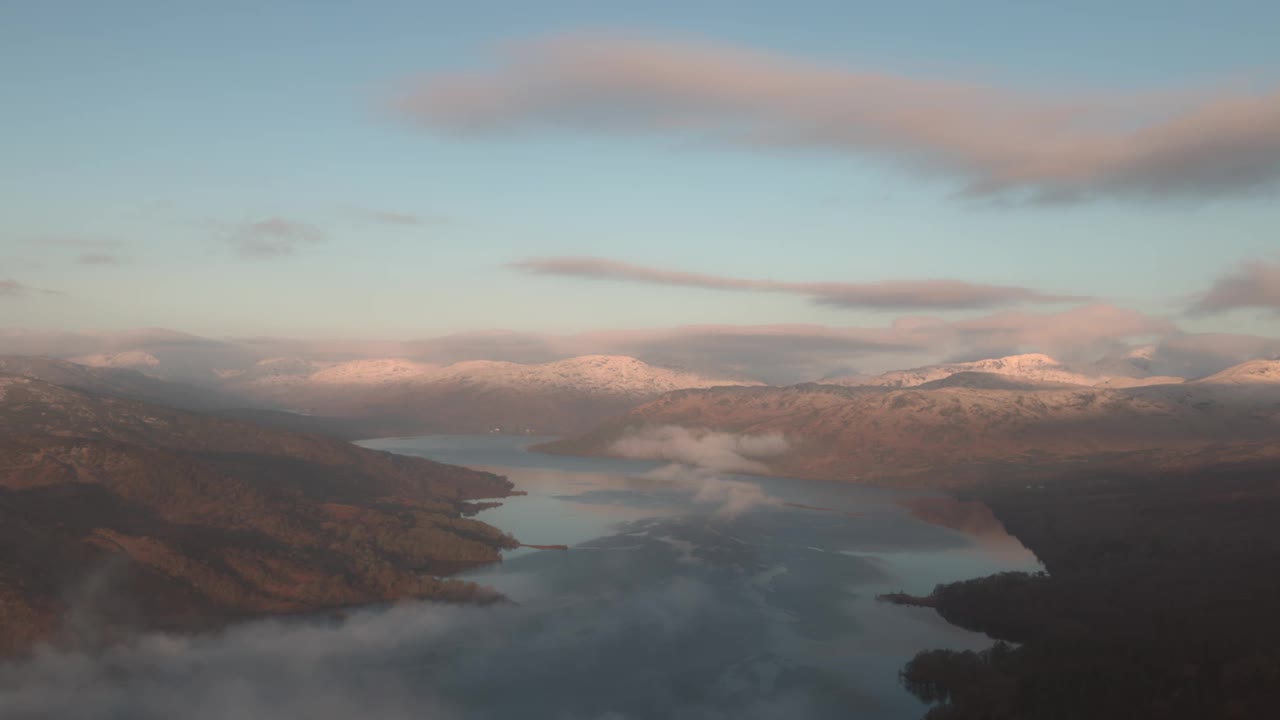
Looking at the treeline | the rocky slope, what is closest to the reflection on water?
the treeline

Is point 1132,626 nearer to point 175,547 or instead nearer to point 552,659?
point 552,659

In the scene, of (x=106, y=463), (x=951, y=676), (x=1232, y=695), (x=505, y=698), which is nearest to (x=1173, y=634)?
(x=1232, y=695)

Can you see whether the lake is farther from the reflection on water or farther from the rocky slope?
the rocky slope

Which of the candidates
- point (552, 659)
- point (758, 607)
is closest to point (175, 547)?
point (552, 659)

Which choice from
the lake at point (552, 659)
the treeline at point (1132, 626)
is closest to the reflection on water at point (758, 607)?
the lake at point (552, 659)

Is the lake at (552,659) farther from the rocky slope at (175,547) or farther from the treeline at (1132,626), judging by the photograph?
the treeline at (1132,626)

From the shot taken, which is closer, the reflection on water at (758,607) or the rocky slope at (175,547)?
the reflection on water at (758,607)

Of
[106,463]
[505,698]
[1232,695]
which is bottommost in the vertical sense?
[505,698]

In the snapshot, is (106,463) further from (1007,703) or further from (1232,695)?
(1232,695)
